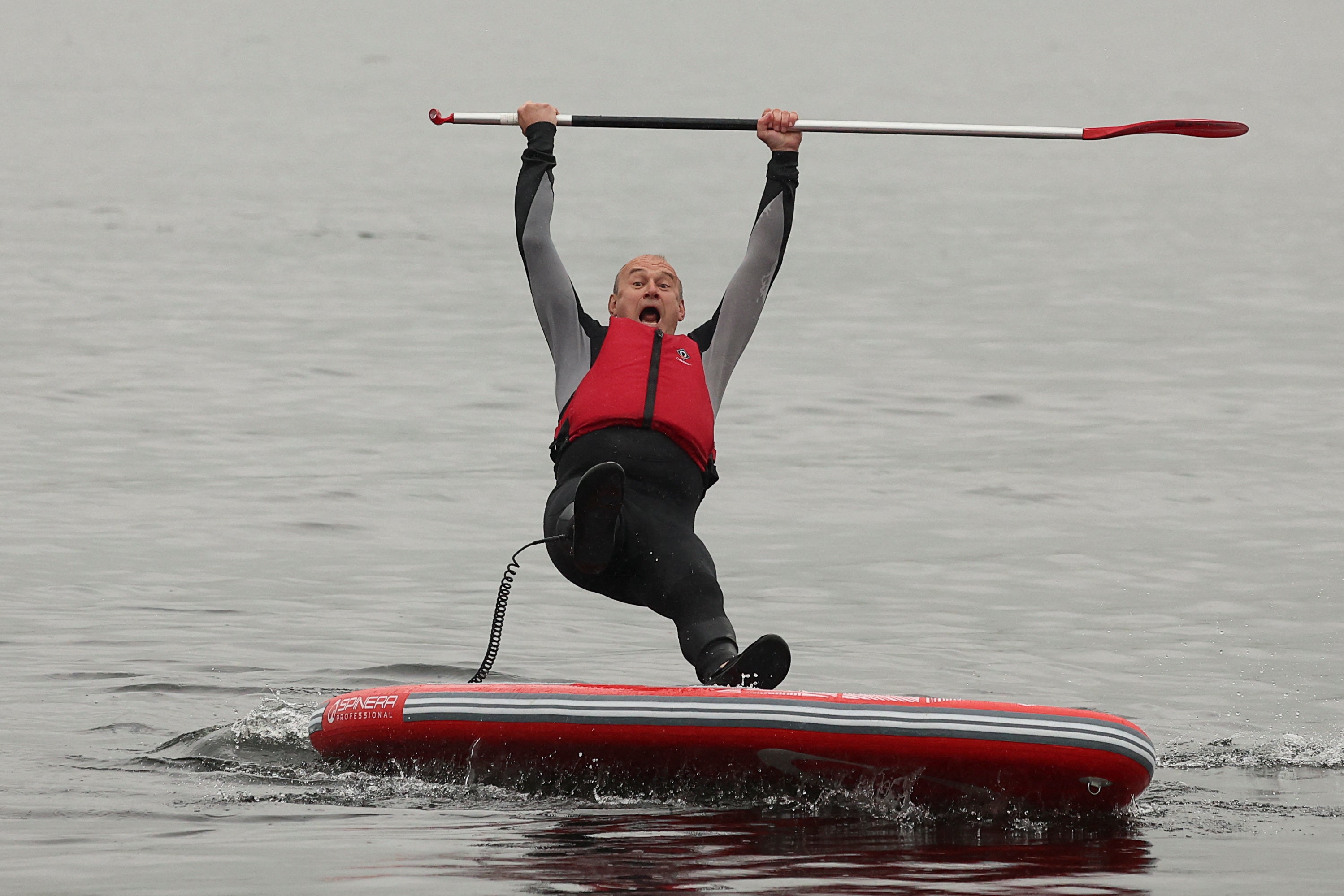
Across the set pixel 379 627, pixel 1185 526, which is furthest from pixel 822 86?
pixel 379 627

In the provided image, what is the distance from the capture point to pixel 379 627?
7.71 m

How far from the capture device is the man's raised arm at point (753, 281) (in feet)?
19.2

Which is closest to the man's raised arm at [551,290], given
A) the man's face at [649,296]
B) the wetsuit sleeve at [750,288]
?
the man's face at [649,296]

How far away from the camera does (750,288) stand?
5875mm

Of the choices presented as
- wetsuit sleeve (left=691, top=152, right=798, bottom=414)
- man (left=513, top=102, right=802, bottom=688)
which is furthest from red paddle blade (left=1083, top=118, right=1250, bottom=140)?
wetsuit sleeve (left=691, top=152, right=798, bottom=414)

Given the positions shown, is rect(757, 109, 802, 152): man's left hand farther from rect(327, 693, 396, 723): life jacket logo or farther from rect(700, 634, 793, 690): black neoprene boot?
rect(327, 693, 396, 723): life jacket logo

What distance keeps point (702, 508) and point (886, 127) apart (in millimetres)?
4334

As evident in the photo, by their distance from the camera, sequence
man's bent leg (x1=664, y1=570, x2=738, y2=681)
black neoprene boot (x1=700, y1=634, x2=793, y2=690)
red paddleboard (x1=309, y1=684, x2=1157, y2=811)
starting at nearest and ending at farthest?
1. red paddleboard (x1=309, y1=684, x2=1157, y2=811)
2. black neoprene boot (x1=700, y1=634, x2=793, y2=690)
3. man's bent leg (x1=664, y1=570, x2=738, y2=681)

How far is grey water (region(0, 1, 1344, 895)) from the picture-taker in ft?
15.2

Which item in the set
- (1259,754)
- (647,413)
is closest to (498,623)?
(647,413)

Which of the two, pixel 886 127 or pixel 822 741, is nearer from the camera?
pixel 822 741

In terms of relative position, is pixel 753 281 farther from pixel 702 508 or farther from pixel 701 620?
pixel 702 508

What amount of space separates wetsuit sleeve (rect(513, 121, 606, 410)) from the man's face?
109 millimetres

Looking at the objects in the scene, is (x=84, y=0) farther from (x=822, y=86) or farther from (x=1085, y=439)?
(x=1085, y=439)
